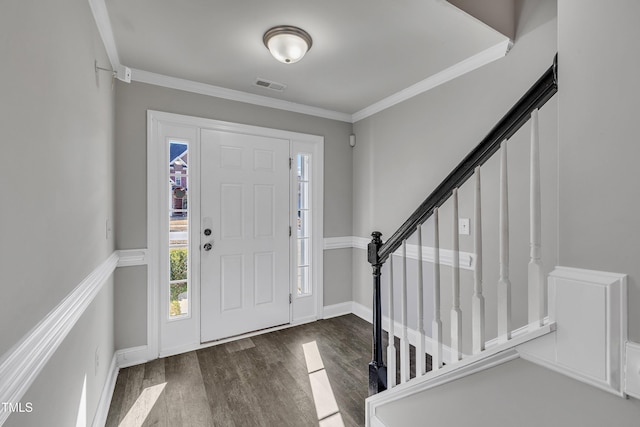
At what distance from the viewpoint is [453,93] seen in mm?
2410

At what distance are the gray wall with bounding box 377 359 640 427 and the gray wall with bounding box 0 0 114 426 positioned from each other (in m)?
1.39

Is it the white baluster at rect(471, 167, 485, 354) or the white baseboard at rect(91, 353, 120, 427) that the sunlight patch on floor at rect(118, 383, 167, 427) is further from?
the white baluster at rect(471, 167, 485, 354)

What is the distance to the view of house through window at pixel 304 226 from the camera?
10.8 feet

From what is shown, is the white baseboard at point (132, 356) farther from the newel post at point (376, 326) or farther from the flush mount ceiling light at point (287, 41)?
the flush mount ceiling light at point (287, 41)

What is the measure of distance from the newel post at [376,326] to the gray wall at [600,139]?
0.97 m

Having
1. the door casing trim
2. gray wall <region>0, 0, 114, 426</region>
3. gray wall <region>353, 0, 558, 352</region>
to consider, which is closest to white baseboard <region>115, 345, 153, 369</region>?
the door casing trim

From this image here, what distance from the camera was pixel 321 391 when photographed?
2084mm

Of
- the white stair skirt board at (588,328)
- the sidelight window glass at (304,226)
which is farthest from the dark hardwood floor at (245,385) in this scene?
the white stair skirt board at (588,328)

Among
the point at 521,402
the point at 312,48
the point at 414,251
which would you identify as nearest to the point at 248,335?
the point at 414,251

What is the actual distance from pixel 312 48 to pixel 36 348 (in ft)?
7.06

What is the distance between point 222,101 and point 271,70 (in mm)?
666

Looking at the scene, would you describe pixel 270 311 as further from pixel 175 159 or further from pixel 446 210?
pixel 446 210

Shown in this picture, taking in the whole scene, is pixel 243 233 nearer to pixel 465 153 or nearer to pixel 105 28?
pixel 105 28

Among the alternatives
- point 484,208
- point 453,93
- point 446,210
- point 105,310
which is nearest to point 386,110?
point 453,93
